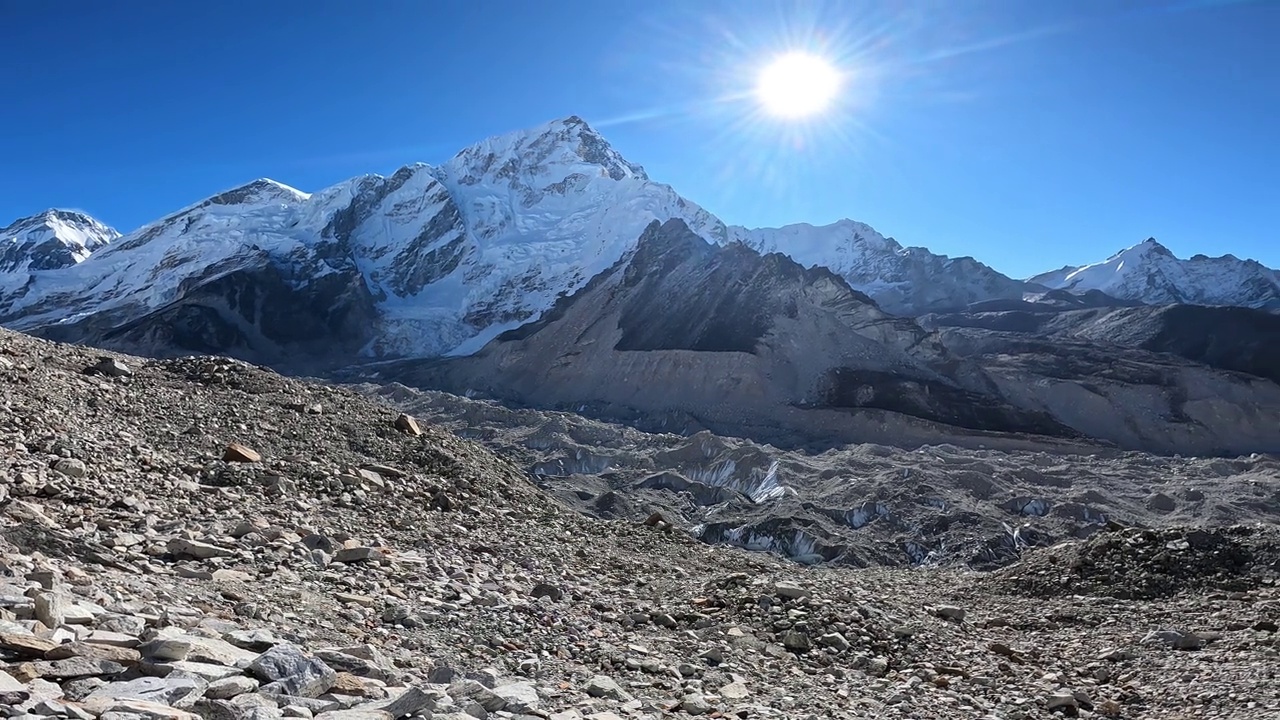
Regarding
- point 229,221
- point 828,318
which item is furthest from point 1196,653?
point 229,221

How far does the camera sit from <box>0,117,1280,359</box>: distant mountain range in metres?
111

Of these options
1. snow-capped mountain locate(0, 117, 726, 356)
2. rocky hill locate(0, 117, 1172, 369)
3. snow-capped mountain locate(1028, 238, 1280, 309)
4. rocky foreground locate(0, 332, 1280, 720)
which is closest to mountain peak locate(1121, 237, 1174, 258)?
snow-capped mountain locate(1028, 238, 1280, 309)

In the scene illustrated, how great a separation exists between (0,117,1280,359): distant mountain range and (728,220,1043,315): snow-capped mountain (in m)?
0.36

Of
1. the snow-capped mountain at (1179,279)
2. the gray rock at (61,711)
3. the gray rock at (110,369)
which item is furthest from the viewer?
the snow-capped mountain at (1179,279)

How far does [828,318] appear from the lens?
221ft

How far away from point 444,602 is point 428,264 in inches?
5142

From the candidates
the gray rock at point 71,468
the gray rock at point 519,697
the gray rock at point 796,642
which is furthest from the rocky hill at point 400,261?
the gray rock at point 519,697

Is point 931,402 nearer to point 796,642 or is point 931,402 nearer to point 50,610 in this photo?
point 796,642

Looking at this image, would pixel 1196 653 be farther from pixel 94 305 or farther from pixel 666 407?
pixel 94 305

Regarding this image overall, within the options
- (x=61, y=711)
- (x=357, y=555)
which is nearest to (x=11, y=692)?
(x=61, y=711)

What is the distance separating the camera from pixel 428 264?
13250 centimetres

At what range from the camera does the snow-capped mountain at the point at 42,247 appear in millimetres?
165125

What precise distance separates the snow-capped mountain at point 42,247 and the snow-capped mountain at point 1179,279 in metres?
200

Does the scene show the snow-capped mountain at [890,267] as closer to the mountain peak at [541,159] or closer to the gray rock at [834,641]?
the mountain peak at [541,159]
